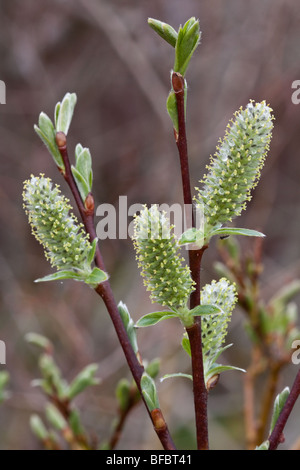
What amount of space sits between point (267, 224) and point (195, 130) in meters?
1.24

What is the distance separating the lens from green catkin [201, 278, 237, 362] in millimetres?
791

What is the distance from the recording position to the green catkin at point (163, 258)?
73 centimetres

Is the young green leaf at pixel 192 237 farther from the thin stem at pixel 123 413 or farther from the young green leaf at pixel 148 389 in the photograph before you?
the thin stem at pixel 123 413

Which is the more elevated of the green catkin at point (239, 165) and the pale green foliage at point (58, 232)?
the green catkin at point (239, 165)

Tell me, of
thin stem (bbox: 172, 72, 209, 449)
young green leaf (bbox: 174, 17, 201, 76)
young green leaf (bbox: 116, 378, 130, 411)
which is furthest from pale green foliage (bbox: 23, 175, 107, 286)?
young green leaf (bbox: 116, 378, 130, 411)

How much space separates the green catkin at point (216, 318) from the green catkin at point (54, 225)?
0.18 meters

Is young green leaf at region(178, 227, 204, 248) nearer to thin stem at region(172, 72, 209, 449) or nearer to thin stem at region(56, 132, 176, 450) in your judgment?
thin stem at region(172, 72, 209, 449)

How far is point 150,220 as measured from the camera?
729 millimetres

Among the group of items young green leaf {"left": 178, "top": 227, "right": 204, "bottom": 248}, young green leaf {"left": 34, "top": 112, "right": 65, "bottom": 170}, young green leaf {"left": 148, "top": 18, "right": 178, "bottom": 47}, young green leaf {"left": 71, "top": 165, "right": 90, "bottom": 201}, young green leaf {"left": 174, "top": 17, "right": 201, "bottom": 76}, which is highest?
young green leaf {"left": 148, "top": 18, "right": 178, "bottom": 47}

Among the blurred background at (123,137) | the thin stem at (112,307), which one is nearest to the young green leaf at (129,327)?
the thin stem at (112,307)

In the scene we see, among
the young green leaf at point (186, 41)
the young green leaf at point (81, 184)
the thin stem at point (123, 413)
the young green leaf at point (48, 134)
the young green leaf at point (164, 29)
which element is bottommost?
the thin stem at point (123, 413)

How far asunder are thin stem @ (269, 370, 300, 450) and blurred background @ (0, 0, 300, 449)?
6.03ft

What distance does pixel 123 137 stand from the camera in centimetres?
371
